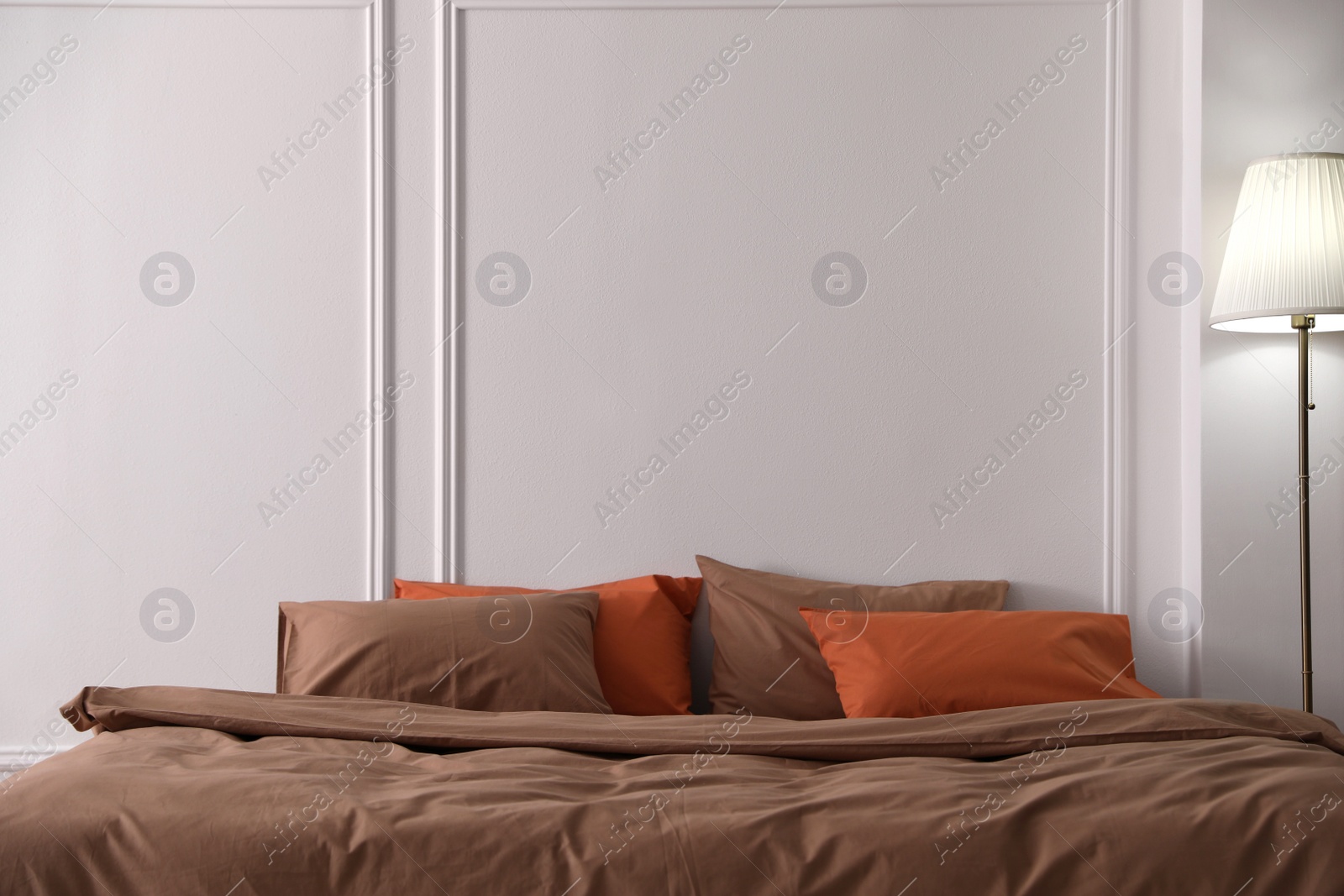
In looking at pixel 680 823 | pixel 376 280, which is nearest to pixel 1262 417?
pixel 680 823

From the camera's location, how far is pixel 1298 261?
7.49 ft

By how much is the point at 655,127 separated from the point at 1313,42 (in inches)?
69.9

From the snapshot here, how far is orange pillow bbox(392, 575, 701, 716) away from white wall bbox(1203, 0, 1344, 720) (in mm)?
1399

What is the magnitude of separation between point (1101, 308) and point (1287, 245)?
1.51 feet

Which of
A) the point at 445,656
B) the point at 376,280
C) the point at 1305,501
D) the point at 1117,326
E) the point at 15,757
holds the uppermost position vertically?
the point at 376,280

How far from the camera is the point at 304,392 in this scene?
2693 mm

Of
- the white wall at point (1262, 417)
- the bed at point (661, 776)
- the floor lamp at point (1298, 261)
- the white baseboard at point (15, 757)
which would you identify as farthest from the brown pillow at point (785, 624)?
the white baseboard at point (15, 757)

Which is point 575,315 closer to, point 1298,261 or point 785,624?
point 785,624

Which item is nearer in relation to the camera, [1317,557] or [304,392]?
[1317,557]

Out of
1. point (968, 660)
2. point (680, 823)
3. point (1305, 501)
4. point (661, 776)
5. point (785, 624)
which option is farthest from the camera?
point (785, 624)

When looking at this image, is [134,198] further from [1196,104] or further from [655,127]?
[1196,104]

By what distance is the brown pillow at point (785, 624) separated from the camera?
2420mm

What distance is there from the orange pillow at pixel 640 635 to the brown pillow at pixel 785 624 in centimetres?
9

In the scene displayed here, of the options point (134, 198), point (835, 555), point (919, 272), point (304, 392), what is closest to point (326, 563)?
point (304, 392)
